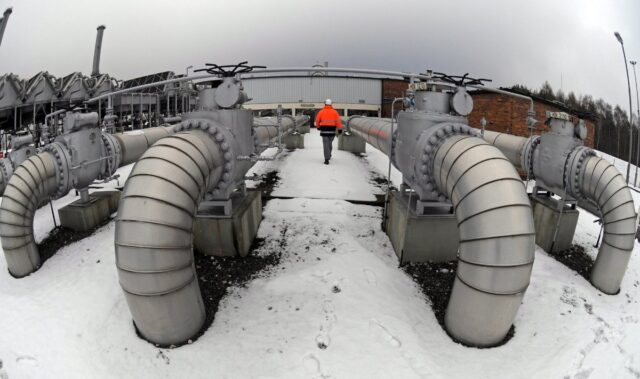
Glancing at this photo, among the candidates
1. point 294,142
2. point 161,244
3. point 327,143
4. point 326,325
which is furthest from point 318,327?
point 294,142

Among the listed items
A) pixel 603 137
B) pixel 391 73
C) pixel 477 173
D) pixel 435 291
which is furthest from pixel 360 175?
pixel 603 137

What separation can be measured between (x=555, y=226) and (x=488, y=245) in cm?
502

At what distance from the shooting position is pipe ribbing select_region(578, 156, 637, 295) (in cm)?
607

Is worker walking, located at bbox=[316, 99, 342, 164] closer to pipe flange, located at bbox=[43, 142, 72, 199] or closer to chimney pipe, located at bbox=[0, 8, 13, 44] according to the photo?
pipe flange, located at bbox=[43, 142, 72, 199]

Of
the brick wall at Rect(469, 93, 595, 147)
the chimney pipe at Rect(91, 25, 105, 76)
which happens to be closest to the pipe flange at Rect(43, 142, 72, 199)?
the chimney pipe at Rect(91, 25, 105, 76)

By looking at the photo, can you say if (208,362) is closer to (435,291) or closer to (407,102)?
(435,291)

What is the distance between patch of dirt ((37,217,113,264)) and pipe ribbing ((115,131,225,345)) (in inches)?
177

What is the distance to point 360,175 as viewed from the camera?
41.8 feet

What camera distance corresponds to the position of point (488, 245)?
384 cm

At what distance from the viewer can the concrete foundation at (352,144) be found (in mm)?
18312

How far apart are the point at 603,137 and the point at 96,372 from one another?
225 feet

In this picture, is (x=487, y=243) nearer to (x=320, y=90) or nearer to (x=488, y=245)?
(x=488, y=245)

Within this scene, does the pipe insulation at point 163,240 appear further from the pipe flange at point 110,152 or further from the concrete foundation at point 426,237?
the pipe flange at point 110,152

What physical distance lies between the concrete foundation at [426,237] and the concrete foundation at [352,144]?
1201 cm
